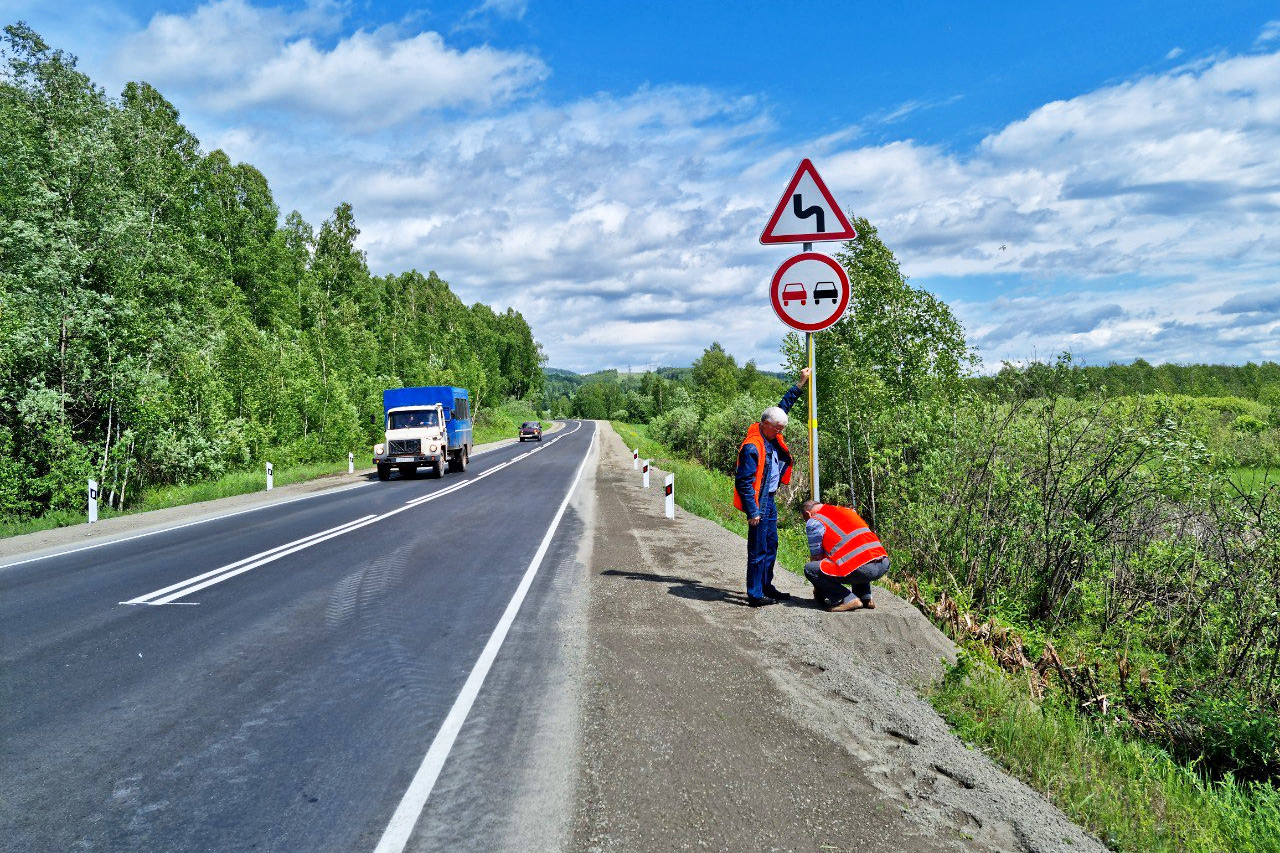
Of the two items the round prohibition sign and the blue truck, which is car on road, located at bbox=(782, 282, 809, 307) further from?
the blue truck

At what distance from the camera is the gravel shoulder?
3.06 meters

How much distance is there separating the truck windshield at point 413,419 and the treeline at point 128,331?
494 cm

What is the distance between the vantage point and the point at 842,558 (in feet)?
20.5

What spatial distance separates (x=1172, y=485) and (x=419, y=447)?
21.5m

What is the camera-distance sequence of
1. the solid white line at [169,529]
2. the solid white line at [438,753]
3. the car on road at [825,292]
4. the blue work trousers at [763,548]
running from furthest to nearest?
1. the solid white line at [169,529]
2. the blue work trousers at [763,548]
3. the car on road at [825,292]
4. the solid white line at [438,753]

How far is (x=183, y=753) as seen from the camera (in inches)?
150

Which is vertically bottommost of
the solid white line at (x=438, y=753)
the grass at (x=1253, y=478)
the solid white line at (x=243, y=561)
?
the solid white line at (x=243, y=561)

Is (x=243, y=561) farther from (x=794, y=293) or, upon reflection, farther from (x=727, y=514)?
(x=727, y=514)

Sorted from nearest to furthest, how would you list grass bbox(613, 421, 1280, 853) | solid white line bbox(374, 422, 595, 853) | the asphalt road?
solid white line bbox(374, 422, 595, 853)
the asphalt road
grass bbox(613, 421, 1280, 853)

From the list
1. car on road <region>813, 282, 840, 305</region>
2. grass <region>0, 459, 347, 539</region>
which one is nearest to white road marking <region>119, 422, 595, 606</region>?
grass <region>0, 459, 347, 539</region>

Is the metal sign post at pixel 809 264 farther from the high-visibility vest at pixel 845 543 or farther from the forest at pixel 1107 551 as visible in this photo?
the forest at pixel 1107 551

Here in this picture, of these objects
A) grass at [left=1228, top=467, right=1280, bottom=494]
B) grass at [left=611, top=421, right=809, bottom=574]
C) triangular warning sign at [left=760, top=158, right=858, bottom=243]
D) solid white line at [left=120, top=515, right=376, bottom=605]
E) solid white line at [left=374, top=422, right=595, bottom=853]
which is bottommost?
grass at [left=611, top=421, right=809, bottom=574]

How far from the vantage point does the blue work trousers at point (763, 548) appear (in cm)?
659

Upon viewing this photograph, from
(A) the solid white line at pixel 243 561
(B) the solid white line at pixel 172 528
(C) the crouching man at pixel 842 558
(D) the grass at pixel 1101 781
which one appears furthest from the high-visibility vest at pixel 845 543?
(B) the solid white line at pixel 172 528
